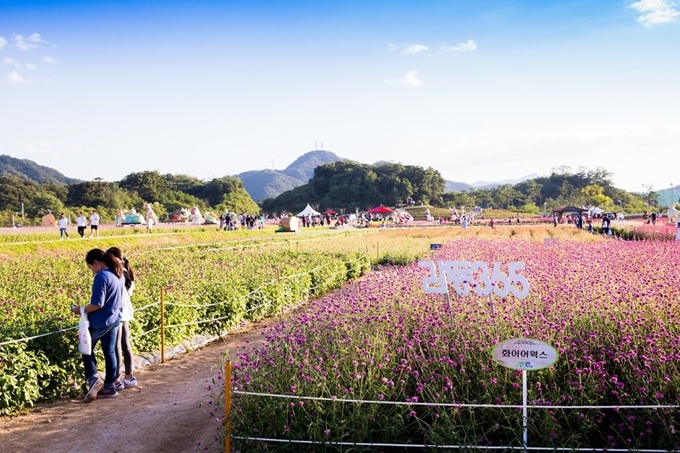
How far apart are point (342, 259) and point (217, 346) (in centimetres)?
803

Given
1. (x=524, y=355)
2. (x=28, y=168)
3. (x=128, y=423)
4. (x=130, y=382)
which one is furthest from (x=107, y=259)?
(x=28, y=168)

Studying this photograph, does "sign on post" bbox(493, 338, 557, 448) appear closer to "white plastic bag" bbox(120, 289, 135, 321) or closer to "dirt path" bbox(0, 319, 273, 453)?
"dirt path" bbox(0, 319, 273, 453)

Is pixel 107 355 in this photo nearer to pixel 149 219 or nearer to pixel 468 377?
pixel 468 377

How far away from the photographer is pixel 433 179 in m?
98.9

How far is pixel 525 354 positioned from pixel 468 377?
2.89 ft

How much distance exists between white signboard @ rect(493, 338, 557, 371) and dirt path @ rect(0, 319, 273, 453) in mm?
2365

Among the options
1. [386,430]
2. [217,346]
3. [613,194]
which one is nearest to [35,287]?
[217,346]

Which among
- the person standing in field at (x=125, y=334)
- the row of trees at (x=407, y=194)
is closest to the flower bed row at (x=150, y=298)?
the person standing in field at (x=125, y=334)

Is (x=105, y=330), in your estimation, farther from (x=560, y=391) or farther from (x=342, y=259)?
(x=342, y=259)

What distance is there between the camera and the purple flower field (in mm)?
4242

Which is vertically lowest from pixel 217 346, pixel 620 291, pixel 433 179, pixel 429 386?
pixel 217 346

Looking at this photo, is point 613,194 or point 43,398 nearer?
point 43,398

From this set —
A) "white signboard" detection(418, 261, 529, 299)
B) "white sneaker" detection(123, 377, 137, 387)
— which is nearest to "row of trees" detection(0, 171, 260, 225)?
"white sneaker" detection(123, 377, 137, 387)

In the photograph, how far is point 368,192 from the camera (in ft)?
310
